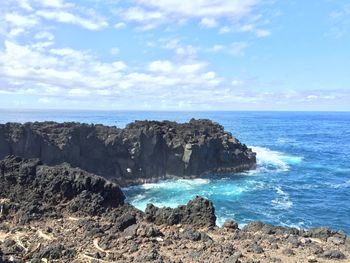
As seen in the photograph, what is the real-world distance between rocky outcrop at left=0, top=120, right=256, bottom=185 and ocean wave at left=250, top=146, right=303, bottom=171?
16.3 feet

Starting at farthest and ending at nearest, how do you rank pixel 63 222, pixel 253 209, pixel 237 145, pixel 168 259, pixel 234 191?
pixel 237 145 < pixel 234 191 < pixel 253 209 < pixel 63 222 < pixel 168 259

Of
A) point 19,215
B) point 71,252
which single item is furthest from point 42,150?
point 71,252

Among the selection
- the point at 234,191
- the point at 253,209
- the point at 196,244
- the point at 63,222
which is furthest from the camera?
the point at 234,191

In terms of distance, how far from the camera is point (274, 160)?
8588 cm

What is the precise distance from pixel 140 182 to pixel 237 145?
22.1m

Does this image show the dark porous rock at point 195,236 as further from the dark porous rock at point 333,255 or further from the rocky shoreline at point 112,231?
the dark porous rock at point 333,255

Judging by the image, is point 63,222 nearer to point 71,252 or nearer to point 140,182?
point 71,252

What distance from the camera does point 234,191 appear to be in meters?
Answer: 57.6

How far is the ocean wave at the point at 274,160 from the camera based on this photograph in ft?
254

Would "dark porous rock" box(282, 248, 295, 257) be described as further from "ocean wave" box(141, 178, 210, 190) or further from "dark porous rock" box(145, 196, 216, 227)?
"ocean wave" box(141, 178, 210, 190)

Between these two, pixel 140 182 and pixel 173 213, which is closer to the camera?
pixel 173 213

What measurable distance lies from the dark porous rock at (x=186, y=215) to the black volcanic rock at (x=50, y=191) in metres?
3.00

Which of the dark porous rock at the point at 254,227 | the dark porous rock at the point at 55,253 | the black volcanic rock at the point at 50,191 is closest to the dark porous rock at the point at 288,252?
the dark porous rock at the point at 254,227

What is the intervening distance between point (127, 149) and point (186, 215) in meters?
47.2
